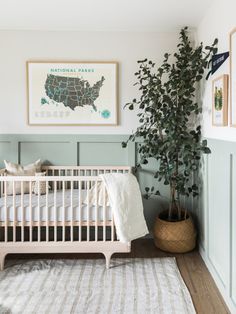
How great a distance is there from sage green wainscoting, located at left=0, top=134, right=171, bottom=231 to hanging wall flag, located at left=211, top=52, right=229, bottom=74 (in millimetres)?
1132

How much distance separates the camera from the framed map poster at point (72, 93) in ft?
10.5

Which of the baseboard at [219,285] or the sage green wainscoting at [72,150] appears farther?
the sage green wainscoting at [72,150]

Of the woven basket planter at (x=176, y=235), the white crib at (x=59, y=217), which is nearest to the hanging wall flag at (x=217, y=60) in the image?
the white crib at (x=59, y=217)

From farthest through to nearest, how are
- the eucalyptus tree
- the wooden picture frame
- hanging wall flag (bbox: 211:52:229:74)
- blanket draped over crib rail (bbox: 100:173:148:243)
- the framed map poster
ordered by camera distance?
the framed map poster
the eucalyptus tree
blanket draped over crib rail (bbox: 100:173:148:243)
hanging wall flag (bbox: 211:52:229:74)
the wooden picture frame

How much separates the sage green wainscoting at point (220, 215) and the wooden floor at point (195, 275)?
57 millimetres

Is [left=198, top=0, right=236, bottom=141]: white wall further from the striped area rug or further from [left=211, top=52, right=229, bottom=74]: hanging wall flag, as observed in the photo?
the striped area rug

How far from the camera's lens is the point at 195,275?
2.55 m

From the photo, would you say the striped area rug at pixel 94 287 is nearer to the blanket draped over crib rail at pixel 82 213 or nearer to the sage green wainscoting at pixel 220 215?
the blanket draped over crib rail at pixel 82 213

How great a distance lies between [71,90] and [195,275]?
6.74ft

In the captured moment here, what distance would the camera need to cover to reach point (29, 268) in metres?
2.67

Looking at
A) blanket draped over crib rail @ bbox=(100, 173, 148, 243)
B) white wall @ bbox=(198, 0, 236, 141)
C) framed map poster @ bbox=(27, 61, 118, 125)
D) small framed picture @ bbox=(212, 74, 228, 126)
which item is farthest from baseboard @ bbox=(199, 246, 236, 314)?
framed map poster @ bbox=(27, 61, 118, 125)

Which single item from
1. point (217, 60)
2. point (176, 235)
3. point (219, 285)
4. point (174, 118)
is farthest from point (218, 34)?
point (219, 285)

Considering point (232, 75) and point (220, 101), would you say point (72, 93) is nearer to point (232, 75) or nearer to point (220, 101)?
point (220, 101)

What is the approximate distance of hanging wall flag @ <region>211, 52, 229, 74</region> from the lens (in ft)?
7.15
